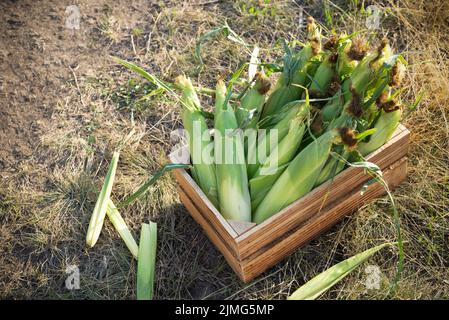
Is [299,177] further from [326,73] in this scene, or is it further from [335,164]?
[326,73]

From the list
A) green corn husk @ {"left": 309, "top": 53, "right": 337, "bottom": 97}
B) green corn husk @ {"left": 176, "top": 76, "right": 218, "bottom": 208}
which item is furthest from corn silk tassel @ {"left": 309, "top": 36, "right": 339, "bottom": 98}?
green corn husk @ {"left": 176, "top": 76, "right": 218, "bottom": 208}

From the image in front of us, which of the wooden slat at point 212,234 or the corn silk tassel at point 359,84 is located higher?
the corn silk tassel at point 359,84

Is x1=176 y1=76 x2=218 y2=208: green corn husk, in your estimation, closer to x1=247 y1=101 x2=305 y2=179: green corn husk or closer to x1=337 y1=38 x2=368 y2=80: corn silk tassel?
x1=247 y1=101 x2=305 y2=179: green corn husk

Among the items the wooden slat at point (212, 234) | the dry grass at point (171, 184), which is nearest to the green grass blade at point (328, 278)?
the dry grass at point (171, 184)

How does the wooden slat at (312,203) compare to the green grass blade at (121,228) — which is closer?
the wooden slat at (312,203)

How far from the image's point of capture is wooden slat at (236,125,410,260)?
226cm

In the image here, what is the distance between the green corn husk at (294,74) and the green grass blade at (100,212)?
2.93 feet

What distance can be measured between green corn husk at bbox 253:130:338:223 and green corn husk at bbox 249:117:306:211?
0.14 feet

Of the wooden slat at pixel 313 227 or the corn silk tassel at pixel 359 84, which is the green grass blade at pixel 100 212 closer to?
the wooden slat at pixel 313 227

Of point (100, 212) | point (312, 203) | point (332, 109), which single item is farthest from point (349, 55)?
point (100, 212)

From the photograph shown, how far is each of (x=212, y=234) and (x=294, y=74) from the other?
0.83 metres

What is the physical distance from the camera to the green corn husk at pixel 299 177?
220 cm
